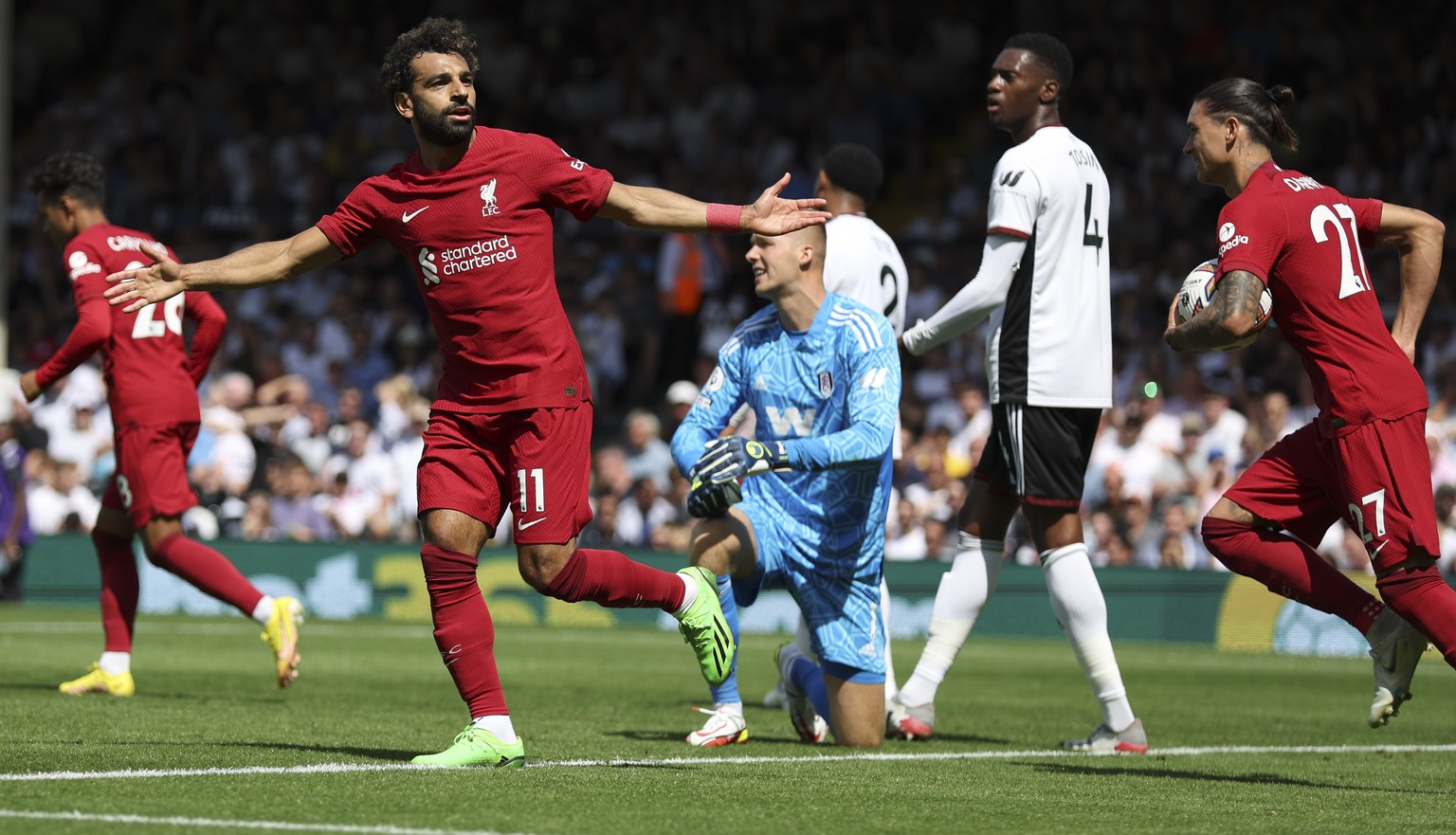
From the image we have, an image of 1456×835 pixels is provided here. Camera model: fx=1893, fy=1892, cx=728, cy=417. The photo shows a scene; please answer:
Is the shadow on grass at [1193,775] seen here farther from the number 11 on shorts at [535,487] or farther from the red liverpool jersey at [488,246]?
the red liverpool jersey at [488,246]

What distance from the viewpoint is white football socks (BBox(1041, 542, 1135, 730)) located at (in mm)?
7676

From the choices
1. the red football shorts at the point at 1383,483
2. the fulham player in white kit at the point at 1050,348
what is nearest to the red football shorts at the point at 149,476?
the fulham player in white kit at the point at 1050,348

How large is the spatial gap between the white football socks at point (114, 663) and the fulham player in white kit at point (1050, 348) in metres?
3.98

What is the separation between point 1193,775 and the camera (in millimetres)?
6820

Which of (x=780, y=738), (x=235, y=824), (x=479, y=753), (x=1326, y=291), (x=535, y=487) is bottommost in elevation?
(x=780, y=738)

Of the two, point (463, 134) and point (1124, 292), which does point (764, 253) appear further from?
point (1124, 292)

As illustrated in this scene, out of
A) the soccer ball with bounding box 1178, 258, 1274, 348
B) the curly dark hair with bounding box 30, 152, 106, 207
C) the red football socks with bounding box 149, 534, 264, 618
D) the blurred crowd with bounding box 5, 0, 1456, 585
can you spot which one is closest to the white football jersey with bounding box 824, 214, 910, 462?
the soccer ball with bounding box 1178, 258, 1274, 348

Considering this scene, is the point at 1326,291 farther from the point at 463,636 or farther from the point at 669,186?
the point at 669,186

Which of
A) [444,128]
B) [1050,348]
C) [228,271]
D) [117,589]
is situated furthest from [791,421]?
[117,589]

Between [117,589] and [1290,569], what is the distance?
19.8ft

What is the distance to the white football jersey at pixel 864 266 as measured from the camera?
9266 millimetres

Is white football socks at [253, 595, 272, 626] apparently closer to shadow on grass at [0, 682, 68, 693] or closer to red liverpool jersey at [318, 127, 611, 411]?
shadow on grass at [0, 682, 68, 693]

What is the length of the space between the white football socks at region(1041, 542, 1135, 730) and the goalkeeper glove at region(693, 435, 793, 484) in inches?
61.7

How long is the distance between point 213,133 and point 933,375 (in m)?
10.9
